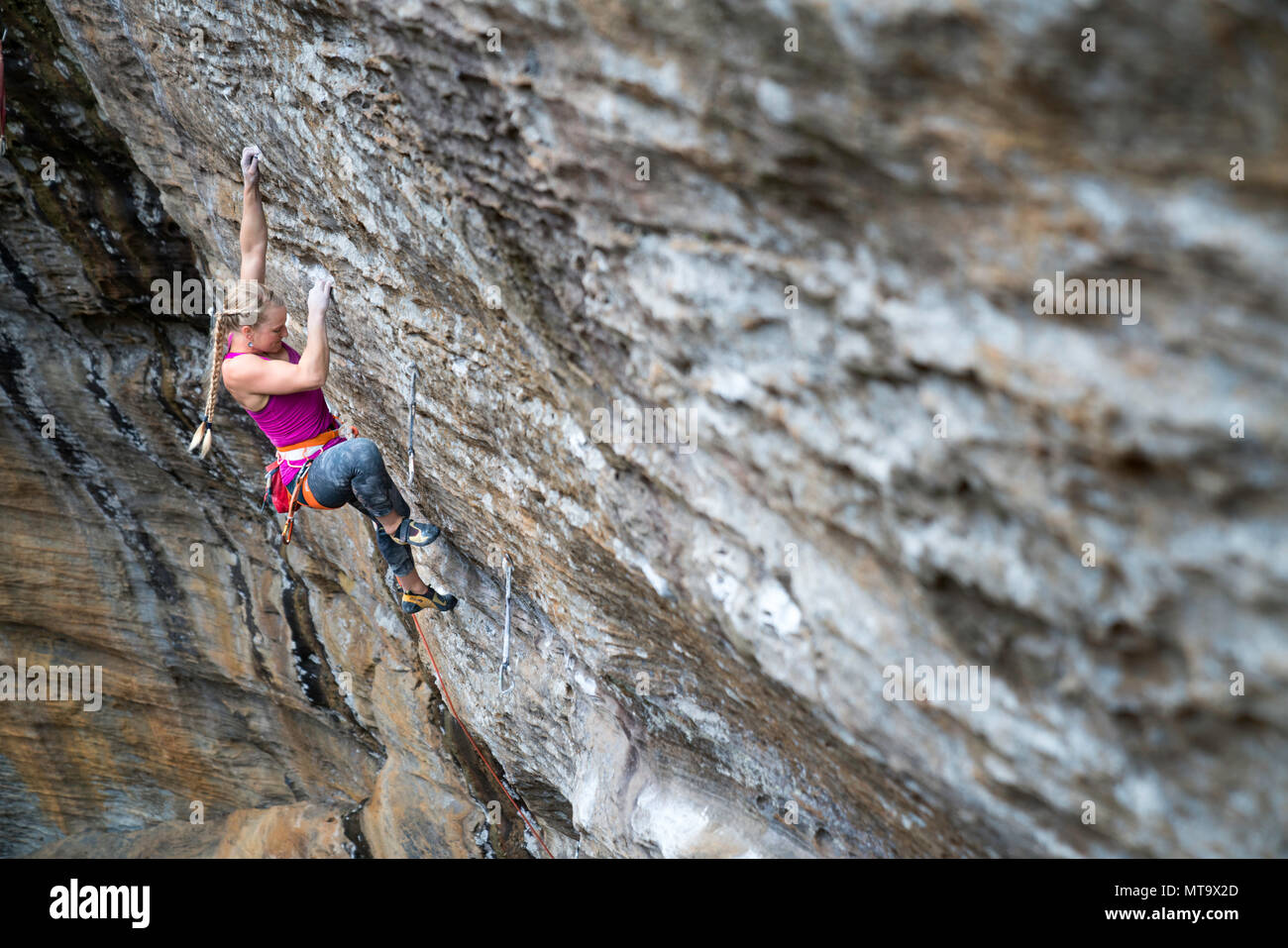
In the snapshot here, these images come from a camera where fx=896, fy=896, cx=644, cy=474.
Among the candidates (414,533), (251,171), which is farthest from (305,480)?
(251,171)

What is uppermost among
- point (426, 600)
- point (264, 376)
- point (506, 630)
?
point (264, 376)

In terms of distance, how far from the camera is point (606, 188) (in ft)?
10.2

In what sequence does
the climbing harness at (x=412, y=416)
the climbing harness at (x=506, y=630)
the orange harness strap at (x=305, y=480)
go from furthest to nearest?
the climbing harness at (x=506, y=630)
the climbing harness at (x=412, y=416)
the orange harness strap at (x=305, y=480)

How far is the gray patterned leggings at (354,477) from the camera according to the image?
4461mm

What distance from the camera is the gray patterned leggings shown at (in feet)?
14.6

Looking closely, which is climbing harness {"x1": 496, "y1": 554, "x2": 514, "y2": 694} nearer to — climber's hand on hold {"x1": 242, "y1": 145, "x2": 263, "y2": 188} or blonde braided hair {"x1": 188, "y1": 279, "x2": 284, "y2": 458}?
blonde braided hair {"x1": 188, "y1": 279, "x2": 284, "y2": 458}

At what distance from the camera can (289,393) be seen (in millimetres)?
4410
